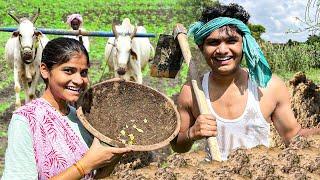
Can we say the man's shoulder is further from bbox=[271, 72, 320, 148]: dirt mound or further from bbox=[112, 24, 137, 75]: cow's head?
bbox=[112, 24, 137, 75]: cow's head

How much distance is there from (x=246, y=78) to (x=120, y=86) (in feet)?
1.91

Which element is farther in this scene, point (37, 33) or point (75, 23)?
point (75, 23)

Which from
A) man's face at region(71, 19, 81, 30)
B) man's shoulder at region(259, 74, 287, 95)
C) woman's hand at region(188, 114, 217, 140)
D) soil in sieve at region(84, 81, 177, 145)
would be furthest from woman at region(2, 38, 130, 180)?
man's face at region(71, 19, 81, 30)

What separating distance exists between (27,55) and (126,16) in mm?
12246

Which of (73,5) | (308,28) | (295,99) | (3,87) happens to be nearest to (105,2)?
(73,5)

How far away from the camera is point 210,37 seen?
2504 millimetres

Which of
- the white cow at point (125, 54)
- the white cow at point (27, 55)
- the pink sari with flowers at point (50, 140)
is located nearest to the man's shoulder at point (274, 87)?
the pink sari with flowers at point (50, 140)

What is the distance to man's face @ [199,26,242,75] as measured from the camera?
2.47 meters

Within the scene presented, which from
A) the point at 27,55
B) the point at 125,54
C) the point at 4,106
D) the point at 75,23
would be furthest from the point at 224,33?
the point at 75,23

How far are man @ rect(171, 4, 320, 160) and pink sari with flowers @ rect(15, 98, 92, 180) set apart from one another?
58 cm

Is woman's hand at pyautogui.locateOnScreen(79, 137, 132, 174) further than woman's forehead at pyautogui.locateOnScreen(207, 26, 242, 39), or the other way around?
woman's forehead at pyautogui.locateOnScreen(207, 26, 242, 39)

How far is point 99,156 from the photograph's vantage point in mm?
1938

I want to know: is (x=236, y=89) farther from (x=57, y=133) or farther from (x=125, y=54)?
(x=125, y=54)

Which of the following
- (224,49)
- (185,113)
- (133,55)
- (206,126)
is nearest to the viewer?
(206,126)
